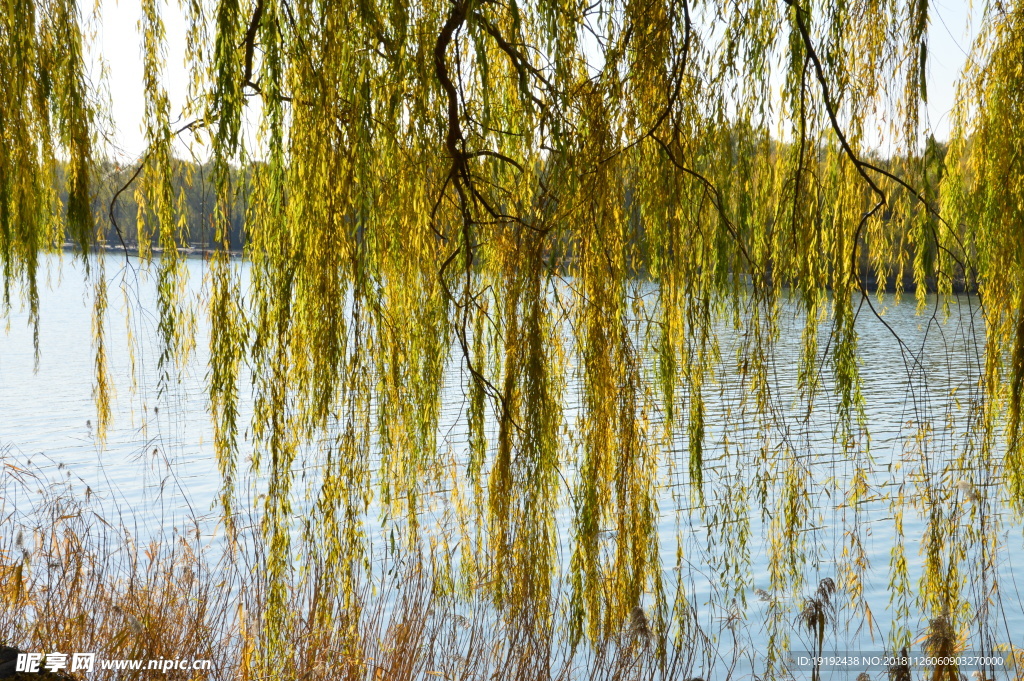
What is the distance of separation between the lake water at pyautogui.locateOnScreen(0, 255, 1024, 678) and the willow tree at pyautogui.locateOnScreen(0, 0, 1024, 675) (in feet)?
0.65

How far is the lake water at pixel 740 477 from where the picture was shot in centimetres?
266

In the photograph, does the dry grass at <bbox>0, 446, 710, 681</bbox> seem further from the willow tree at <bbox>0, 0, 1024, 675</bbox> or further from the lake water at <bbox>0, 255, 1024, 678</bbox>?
the lake water at <bbox>0, 255, 1024, 678</bbox>

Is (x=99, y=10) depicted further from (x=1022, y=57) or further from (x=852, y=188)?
(x=1022, y=57)

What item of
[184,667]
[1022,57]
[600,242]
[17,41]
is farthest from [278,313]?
[1022,57]

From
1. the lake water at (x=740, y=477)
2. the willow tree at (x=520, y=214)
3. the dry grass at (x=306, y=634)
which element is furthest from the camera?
the lake water at (x=740, y=477)

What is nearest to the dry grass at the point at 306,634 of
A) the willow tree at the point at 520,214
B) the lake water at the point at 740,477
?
the willow tree at the point at 520,214

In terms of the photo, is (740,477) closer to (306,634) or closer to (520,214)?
(520,214)

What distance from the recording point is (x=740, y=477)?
2383 millimetres

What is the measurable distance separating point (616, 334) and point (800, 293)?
1.78 ft

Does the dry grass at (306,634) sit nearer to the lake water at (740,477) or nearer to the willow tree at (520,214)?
the willow tree at (520,214)

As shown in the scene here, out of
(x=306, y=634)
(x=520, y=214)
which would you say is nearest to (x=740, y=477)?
(x=520, y=214)

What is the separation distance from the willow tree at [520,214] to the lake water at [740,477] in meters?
0.20

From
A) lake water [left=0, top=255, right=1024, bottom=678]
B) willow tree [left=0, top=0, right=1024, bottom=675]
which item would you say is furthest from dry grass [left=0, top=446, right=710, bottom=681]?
lake water [left=0, top=255, right=1024, bottom=678]

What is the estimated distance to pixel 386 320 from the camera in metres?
2.22
